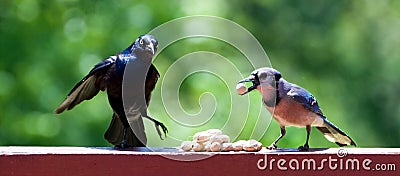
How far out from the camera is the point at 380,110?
5125mm

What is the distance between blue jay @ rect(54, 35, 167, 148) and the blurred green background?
2.02m

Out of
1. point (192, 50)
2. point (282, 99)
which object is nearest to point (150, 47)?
point (282, 99)

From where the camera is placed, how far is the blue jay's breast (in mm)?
2172

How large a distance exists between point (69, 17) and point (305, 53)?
4.70ft

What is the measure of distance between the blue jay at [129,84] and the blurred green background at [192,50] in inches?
79.6

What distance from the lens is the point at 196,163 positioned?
2.01 m

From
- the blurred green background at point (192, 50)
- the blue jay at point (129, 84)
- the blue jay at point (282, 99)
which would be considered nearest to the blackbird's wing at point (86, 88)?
the blue jay at point (129, 84)

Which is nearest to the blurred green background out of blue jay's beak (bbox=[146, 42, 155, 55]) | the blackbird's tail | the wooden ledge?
the blackbird's tail

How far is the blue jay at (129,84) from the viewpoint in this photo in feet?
7.30

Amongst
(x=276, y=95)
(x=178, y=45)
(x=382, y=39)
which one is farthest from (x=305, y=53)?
(x=276, y=95)

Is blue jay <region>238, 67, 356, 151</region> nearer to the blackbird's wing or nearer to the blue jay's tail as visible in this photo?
the blue jay's tail

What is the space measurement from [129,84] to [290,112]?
416 mm

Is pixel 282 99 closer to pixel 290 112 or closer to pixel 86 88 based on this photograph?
pixel 290 112

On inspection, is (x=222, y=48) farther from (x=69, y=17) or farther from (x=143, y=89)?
(x=143, y=89)
